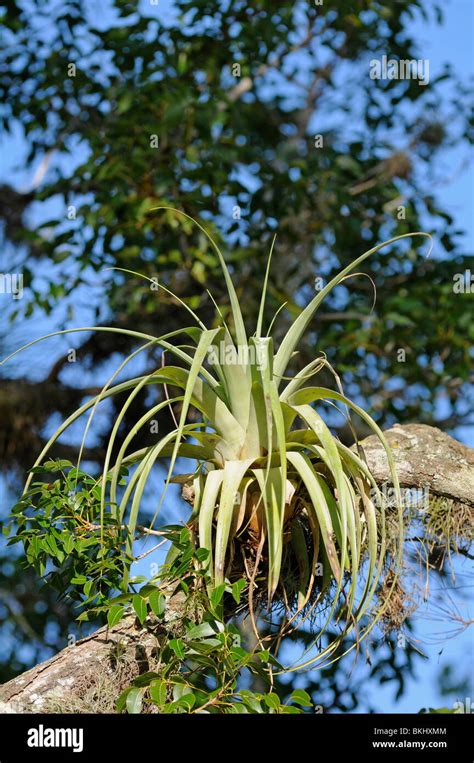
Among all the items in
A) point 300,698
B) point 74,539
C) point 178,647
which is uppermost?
point 74,539

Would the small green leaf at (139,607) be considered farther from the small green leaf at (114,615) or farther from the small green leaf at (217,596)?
the small green leaf at (217,596)

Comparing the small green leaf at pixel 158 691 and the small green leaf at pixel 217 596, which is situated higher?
the small green leaf at pixel 217 596

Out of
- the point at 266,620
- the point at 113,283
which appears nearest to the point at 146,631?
the point at 266,620

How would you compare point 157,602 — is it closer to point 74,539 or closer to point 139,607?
point 139,607

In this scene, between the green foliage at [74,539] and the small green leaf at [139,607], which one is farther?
the green foliage at [74,539]

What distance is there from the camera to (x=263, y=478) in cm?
201

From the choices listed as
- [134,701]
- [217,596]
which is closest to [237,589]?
[217,596]

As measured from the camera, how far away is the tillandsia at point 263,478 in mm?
1951

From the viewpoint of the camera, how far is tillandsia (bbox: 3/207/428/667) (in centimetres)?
195

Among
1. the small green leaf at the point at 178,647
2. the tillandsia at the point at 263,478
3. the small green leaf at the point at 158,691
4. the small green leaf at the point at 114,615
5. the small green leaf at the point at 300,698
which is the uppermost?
the tillandsia at the point at 263,478

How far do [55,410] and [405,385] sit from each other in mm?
1639

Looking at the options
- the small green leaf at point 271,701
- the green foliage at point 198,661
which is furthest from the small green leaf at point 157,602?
the small green leaf at point 271,701

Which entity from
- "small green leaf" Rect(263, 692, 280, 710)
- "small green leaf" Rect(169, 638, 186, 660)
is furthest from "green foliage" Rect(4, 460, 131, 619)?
"small green leaf" Rect(263, 692, 280, 710)
